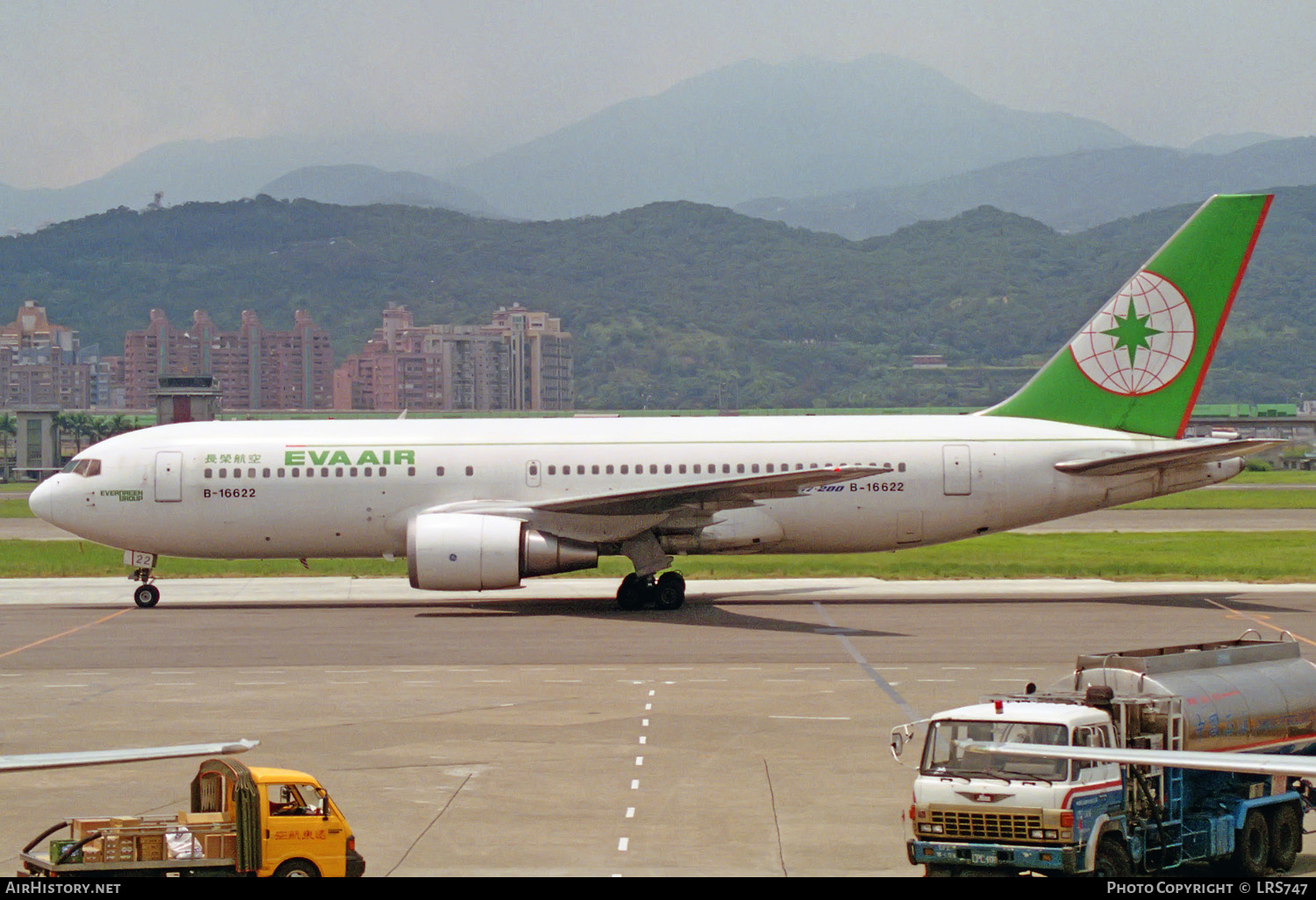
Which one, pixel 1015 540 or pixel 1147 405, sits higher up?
pixel 1147 405

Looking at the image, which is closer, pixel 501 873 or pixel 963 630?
pixel 501 873

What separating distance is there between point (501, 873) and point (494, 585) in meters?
20.6

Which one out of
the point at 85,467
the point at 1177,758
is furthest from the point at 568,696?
the point at 85,467

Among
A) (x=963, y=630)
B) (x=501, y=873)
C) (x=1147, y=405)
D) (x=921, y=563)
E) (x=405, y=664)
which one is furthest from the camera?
(x=921, y=563)

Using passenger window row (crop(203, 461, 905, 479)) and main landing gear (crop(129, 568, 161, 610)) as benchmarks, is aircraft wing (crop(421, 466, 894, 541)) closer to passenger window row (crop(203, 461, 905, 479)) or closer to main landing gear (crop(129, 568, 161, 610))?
passenger window row (crop(203, 461, 905, 479))

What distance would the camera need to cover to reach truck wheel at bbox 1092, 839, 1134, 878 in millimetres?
12250

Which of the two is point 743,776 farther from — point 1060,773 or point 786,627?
point 786,627

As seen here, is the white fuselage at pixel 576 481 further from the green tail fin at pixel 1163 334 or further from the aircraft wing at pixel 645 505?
the green tail fin at pixel 1163 334

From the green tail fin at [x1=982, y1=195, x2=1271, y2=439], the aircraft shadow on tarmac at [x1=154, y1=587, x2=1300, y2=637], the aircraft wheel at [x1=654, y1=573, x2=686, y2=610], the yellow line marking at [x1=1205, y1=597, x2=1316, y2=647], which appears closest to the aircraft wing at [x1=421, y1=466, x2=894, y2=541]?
the aircraft wheel at [x1=654, y1=573, x2=686, y2=610]

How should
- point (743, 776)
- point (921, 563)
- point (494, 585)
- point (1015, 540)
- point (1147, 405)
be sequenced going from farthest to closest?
point (1015, 540)
point (921, 563)
point (1147, 405)
point (494, 585)
point (743, 776)

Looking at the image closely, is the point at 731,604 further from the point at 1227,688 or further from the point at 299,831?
the point at 299,831

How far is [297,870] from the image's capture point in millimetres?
12031

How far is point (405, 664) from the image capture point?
27109 millimetres

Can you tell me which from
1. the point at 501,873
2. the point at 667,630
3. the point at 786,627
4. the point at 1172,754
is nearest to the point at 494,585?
the point at 667,630
